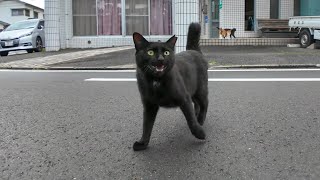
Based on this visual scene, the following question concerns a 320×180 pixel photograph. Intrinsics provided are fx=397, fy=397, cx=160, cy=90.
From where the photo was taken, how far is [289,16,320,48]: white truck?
15.1 metres

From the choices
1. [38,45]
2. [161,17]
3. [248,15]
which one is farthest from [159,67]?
[248,15]

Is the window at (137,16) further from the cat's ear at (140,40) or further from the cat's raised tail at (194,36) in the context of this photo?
the cat's ear at (140,40)

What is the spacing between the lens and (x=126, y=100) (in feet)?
18.5

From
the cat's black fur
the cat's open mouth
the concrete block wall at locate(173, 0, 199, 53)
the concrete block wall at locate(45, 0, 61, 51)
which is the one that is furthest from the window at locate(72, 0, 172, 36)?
the cat's open mouth

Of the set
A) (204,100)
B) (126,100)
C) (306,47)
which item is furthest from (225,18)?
(204,100)

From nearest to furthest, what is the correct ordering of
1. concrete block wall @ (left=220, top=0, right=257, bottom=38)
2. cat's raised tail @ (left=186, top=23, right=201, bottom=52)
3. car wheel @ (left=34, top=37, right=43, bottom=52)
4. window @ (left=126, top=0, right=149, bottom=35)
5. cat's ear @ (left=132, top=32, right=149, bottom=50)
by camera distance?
cat's ear @ (left=132, top=32, right=149, bottom=50) → cat's raised tail @ (left=186, top=23, right=201, bottom=52) → window @ (left=126, top=0, right=149, bottom=35) → car wheel @ (left=34, top=37, right=43, bottom=52) → concrete block wall @ (left=220, top=0, right=257, bottom=38)

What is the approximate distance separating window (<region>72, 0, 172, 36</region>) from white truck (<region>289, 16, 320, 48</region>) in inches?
209

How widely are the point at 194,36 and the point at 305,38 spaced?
43.1 ft

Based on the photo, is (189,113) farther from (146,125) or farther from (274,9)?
(274,9)

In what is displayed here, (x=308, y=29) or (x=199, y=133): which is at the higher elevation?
(x=308, y=29)

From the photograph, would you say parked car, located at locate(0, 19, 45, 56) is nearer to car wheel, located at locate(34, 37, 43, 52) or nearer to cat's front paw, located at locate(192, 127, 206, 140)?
car wheel, located at locate(34, 37, 43, 52)

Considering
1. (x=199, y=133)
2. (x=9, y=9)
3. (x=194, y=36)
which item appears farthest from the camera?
(x=9, y=9)

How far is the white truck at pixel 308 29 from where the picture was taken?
15.1m

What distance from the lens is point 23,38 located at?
16.4 m
